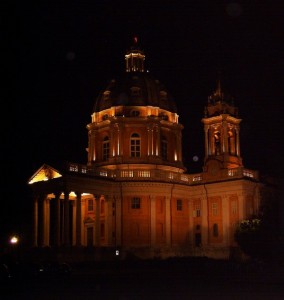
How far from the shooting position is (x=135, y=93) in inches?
3150

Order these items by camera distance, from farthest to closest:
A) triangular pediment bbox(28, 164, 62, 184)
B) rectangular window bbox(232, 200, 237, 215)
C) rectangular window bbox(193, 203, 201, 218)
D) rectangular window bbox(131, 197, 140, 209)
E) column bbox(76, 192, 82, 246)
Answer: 1. rectangular window bbox(193, 203, 201, 218)
2. rectangular window bbox(131, 197, 140, 209)
3. rectangular window bbox(232, 200, 237, 215)
4. triangular pediment bbox(28, 164, 62, 184)
5. column bbox(76, 192, 82, 246)

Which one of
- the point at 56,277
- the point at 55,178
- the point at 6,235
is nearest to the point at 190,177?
the point at 55,178

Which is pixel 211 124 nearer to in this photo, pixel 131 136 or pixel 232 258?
pixel 131 136

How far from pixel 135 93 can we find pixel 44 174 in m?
19.0

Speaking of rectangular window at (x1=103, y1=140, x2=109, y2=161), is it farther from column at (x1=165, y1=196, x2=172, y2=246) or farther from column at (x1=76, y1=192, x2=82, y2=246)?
column at (x1=76, y1=192, x2=82, y2=246)

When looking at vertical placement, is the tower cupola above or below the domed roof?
above

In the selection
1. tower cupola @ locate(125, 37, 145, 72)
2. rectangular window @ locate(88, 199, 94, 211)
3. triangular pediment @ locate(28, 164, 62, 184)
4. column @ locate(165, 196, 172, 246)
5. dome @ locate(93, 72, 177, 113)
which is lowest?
column @ locate(165, 196, 172, 246)

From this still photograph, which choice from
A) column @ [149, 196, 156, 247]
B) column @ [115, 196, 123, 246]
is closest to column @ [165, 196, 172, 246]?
column @ [149, 196, 156, 247]

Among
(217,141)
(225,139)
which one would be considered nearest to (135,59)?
(217,141)

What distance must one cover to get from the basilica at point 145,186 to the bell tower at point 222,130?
0.14 meters

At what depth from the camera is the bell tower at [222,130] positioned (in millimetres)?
75825

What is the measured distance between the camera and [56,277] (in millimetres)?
39688

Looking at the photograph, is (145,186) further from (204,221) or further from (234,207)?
(234,207)

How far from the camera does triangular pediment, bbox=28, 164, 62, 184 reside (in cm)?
6656
